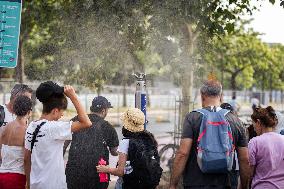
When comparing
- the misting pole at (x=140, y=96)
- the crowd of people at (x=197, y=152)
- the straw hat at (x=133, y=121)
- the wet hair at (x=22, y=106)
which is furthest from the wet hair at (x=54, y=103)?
the misting pole at (x=140, y=96)

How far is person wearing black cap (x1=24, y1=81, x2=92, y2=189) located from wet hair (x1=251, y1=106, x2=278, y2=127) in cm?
159

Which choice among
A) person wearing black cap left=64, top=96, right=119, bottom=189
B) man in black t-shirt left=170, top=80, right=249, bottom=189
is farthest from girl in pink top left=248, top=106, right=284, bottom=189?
person wearing black cap left=64, top=96, right=119, bottom=189

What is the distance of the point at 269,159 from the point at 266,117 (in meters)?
0.39

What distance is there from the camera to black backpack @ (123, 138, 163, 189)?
436 cm

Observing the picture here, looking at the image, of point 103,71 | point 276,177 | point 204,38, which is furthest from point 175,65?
point 276,177

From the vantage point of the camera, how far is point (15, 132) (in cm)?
441

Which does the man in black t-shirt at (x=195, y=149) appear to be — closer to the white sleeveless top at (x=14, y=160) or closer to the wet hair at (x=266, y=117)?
the wet hair at (x=266, y=117)

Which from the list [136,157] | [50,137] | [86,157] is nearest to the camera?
[50,137]

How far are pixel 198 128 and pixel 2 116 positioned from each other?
222cm

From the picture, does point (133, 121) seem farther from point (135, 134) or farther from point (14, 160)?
point (14, 160)

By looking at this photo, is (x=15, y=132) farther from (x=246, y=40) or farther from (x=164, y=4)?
(x=246, y=40)

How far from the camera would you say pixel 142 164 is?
438 centimetres

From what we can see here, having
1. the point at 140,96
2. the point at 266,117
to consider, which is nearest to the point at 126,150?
the point at 266,117

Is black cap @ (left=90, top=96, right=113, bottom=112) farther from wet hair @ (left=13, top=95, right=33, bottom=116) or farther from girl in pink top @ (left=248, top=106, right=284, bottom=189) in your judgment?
girl in pink top @ (left=248, top=106, right=284, bottom=189)
